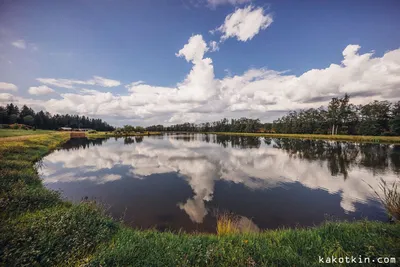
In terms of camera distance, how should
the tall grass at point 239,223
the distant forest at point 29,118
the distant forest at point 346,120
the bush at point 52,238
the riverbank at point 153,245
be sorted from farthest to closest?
the distant forest at point 29,118 → the distant forest at point 346,120 → the tall grass at point 239,223 → the riverbank at point 153,245 → the bush at point 52,238

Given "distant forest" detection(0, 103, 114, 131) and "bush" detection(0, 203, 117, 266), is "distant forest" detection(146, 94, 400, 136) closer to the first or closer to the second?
"bush" detection(0, 203, 117, 266)

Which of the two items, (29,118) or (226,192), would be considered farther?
(29,118)

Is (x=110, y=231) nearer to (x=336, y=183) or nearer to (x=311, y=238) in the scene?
(x=311, y=238)

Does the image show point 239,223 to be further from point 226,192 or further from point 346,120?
point 346,120

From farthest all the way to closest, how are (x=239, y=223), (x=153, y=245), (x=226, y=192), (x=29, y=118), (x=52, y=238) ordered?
(x=29, y=118), (x=226, y=192), (x=239, y=223), (x=153, y=245), (x=52, y=238)

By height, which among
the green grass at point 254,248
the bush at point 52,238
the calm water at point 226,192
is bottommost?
the calm water at point 226,192

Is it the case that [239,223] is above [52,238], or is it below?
below

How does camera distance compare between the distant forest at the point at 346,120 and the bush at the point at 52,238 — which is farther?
the distant forest at the point at 346,120

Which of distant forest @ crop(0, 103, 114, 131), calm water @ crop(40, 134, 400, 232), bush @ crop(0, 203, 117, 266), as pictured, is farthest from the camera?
distant forest @ crop(0, 103, 114, 131)

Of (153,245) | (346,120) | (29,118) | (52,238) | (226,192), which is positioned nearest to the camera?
(52,238)

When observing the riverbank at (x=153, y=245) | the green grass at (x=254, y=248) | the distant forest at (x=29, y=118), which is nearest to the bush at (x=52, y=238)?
the riverbank at (x=153, y=245)

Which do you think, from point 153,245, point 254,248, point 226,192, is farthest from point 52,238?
point 226,192

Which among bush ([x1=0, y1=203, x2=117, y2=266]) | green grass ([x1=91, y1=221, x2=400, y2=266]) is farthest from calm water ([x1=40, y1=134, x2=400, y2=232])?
bush ([x1=0, y1=203, x2=117, y2=266])

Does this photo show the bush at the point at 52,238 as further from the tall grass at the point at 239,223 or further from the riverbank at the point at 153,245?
the tall grass at the point at 239,223
